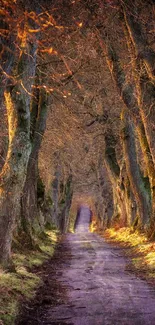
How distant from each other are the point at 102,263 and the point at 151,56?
723 centimetres

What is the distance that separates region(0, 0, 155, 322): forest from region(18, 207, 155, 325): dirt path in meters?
1.69

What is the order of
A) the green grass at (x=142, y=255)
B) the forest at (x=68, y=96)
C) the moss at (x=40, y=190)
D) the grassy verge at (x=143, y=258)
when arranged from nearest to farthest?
1. the forest at (x=68, y=96)
2. the grassy verge at (x=143, y=258)
3. the green grass at (x=142, y=255)
4. the moss at (x=40, y=190)

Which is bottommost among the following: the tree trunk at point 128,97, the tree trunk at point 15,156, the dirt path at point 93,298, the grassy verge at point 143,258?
the dirt path at point 93,298

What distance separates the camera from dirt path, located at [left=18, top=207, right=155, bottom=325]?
7270mm

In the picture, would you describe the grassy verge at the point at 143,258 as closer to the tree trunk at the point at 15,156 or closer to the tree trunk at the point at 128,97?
the tree trunk at the point at 128,97

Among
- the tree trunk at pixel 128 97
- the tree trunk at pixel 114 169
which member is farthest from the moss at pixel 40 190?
the tree trunk at pixel 128 97

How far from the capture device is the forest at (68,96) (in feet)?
32.1

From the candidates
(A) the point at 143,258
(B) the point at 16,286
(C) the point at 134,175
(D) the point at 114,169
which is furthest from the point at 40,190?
(B) the point at 16,286

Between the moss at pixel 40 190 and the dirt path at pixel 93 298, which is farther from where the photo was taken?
the moss at pixel 40 190

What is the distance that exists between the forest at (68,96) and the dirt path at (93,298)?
5.54 feet

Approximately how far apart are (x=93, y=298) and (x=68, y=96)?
1354 cm

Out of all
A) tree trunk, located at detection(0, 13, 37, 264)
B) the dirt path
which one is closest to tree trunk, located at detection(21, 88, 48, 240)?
the dirt path

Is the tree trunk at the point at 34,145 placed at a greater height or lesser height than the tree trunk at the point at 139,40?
lesser

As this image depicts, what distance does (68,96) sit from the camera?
2095 cm
